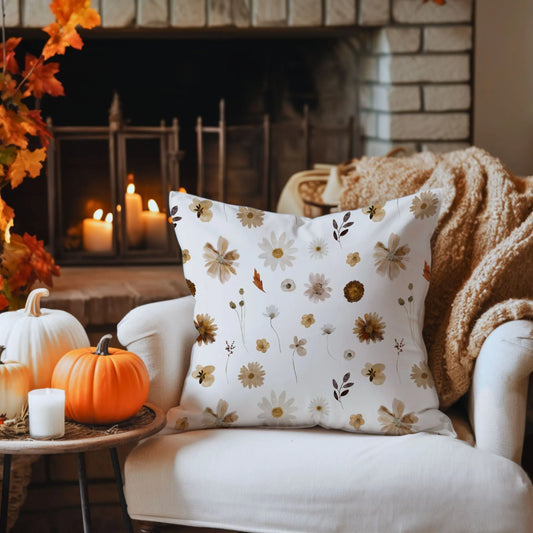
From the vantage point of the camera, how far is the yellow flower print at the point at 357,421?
1.47 metres

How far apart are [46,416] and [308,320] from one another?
463mm

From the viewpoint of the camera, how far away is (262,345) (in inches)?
58.7

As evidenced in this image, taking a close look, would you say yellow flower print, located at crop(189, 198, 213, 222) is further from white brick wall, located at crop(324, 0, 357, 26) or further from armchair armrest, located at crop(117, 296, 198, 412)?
white brick wall, located at crop(324, 0, 357, 26)

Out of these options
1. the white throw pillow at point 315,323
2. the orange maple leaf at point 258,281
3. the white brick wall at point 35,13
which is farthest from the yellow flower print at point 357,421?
the white brick wall at point 35,13

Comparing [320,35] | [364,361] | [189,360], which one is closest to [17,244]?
[189,360]

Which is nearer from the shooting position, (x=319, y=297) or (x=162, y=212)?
(x=319, y=297)

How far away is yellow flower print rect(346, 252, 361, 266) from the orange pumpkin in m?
0.41

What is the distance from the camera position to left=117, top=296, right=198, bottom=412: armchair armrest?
156cm

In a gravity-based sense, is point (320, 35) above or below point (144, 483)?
above

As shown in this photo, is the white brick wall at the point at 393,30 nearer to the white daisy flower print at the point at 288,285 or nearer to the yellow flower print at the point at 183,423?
the white daisy flower print at the point at 288,285

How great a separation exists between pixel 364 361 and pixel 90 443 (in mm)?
478

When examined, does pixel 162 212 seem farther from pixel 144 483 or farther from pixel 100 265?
pixel 144 483

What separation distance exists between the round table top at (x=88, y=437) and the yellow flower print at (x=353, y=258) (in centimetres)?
42

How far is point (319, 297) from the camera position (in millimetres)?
1497
